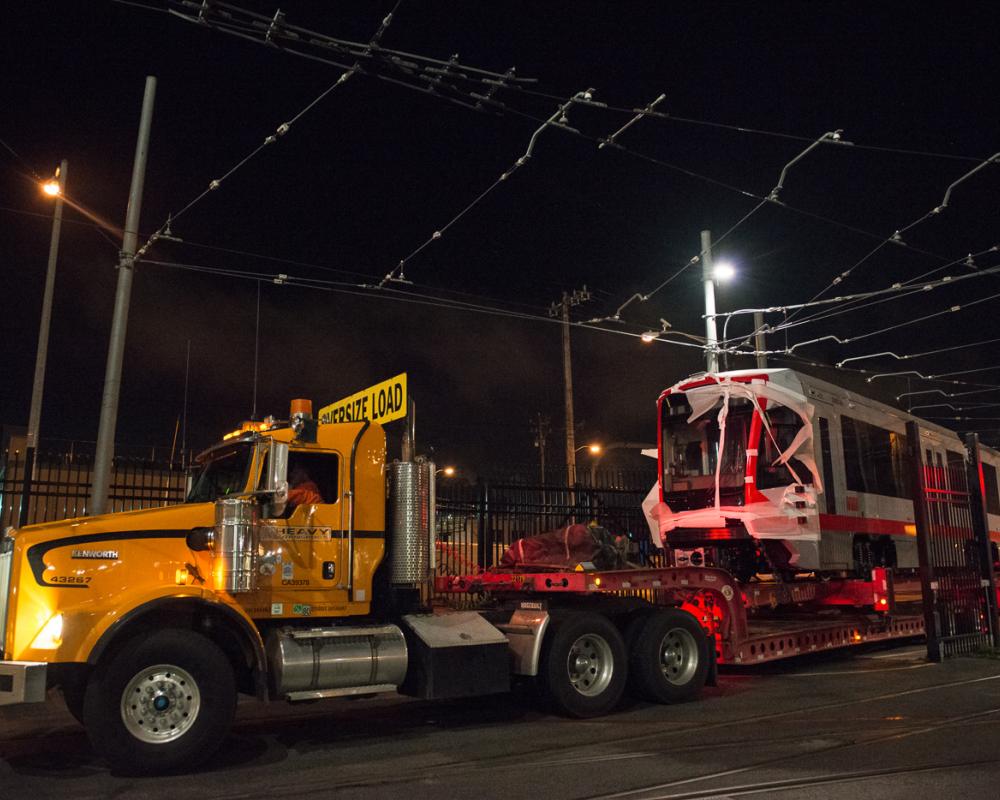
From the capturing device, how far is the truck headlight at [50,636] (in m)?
6.29

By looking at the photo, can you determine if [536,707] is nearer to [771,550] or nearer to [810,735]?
[810,735]

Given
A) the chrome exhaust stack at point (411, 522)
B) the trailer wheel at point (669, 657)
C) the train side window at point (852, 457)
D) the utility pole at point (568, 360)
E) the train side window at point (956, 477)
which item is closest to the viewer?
the chrome exhaust stack at point (411, 522)

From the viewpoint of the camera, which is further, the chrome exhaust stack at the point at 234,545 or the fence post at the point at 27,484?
the fence post at the point at 27,484

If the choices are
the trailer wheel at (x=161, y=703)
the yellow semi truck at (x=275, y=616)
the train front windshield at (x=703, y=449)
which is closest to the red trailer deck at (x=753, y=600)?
the yellow semi truck at (x=275, y=616)

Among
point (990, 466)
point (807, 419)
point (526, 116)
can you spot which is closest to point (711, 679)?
point (807, 419)

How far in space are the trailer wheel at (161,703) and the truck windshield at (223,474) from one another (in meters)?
1.43

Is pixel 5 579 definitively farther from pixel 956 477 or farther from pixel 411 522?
pixel 956 477

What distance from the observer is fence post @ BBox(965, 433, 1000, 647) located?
503 inches

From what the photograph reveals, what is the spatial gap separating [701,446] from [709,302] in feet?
16.3

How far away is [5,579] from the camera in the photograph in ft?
21.9

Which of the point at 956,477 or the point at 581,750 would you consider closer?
the point at 581,750

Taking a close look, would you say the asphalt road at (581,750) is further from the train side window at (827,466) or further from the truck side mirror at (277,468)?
the train side window at (827,466)

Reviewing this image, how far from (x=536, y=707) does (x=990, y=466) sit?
1387 centimetres

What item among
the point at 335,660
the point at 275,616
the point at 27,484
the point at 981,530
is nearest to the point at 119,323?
the point at 27,484
